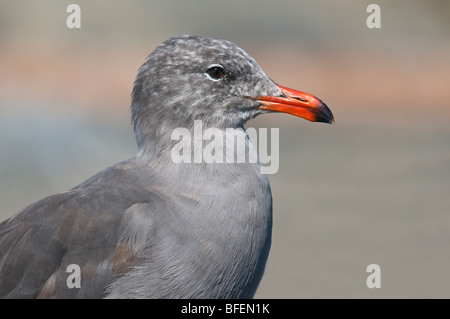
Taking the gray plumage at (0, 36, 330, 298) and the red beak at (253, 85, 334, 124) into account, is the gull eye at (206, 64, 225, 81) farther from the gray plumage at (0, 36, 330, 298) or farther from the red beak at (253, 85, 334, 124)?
the red beak at (253, 85, 334, 124)

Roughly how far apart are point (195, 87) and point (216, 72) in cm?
13

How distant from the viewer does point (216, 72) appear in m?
3.60

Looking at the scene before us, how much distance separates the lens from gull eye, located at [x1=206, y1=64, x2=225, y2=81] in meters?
3.58

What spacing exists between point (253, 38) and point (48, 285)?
28.3 feet

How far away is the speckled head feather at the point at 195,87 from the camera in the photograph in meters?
3.54

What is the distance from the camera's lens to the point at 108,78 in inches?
441

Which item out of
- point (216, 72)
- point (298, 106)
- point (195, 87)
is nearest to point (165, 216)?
point (195, 87)

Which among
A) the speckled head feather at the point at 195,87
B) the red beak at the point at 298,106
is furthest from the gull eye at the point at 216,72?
the red beak at the point at 298,106

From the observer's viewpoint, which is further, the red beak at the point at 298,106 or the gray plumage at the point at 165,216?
the red beak at the point at 298,106

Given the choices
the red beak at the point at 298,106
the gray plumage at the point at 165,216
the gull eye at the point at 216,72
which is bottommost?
the gray plumage at the point at 165,216

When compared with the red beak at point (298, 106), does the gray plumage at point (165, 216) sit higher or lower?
lower

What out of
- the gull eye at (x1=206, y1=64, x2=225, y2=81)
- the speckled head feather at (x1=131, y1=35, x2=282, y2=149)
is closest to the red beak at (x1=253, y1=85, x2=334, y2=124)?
the speckled head feather at (x1=131, y1=35, x2=282, y2=149)

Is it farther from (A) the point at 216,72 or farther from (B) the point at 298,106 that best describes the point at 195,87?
(B) the point at 298,106

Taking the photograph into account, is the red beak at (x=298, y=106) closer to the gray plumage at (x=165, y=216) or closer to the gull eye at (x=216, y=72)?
the gray plumage at (x=165, y=216)
